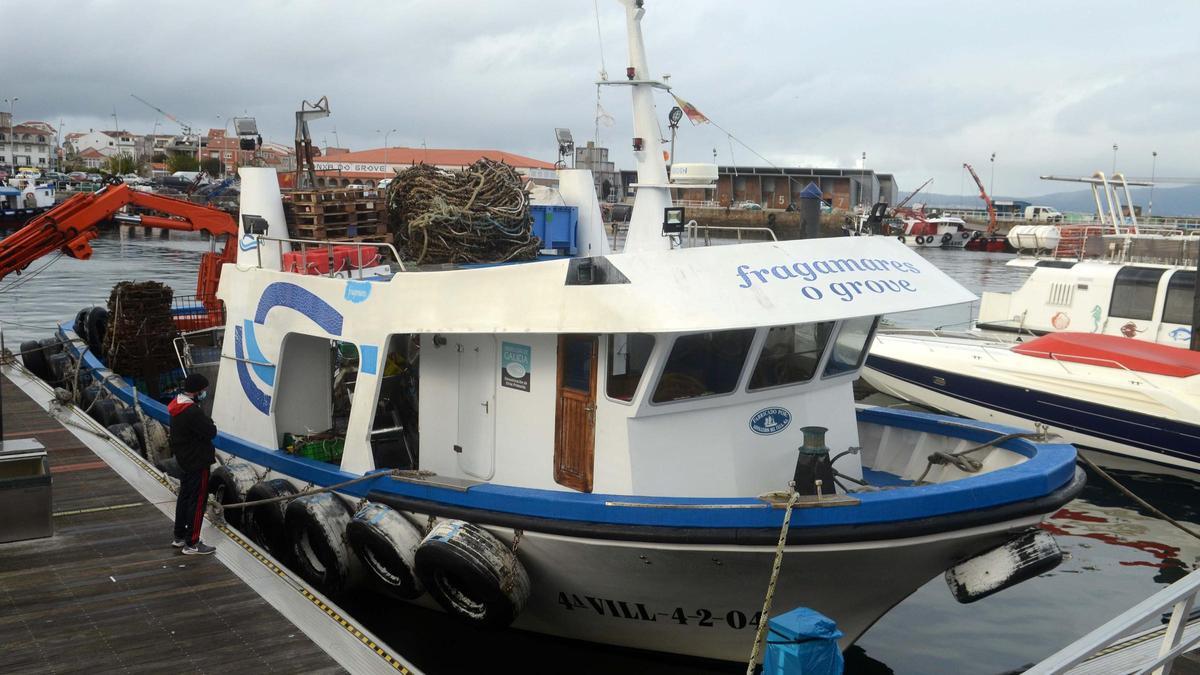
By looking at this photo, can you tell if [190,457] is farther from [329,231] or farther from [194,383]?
[329,231]

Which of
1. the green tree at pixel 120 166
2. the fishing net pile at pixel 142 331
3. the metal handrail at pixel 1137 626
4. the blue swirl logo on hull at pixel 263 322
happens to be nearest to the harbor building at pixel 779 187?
the fishing net pile at pixel 142 331

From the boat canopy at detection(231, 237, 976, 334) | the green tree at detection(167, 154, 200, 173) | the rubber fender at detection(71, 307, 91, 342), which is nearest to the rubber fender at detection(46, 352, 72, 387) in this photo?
the rubber fender at detection(71, 307, 91, 342)

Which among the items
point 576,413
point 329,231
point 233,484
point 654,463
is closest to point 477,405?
point 576,413

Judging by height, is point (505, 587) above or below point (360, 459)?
below

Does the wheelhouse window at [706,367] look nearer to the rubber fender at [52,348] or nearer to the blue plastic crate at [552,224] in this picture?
the blue plastic crate at [552,224]

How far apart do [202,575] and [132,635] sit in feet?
3.50

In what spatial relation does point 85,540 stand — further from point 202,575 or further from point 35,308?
point 35,308

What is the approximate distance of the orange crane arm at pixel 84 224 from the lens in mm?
15328

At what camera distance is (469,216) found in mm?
9586

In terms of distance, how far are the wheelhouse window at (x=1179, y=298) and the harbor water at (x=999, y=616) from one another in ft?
15.2

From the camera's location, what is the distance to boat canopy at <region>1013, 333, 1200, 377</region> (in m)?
16.0

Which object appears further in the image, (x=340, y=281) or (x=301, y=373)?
(x=301, y=373)

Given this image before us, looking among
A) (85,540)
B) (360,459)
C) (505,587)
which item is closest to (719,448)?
(505,587)

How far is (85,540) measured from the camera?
8.52 metres
